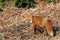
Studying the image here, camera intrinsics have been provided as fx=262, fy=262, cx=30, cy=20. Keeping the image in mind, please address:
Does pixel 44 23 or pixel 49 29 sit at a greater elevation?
pixel 44 23

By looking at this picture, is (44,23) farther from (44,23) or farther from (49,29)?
(49,29)

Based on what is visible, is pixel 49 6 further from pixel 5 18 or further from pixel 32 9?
pixel 5 18

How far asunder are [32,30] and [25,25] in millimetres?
597

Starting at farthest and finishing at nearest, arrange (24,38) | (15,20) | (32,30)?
(15,20) → (32,30) → (24,38)

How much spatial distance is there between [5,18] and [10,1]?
188cm

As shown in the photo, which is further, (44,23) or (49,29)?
(44,23)

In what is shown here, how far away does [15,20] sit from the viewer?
10391mm

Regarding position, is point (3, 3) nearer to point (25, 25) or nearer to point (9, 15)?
point (9, 15)

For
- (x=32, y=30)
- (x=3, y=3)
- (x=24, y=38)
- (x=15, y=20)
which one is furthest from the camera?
(x=3, y=3)

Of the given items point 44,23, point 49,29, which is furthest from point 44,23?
point 49,29

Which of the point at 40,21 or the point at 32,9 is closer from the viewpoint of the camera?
the point at 40,21

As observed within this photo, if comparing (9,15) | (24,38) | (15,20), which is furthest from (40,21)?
(9,15)

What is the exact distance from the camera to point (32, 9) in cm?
1158

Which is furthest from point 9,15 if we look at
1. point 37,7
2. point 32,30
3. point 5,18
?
point 32,30
